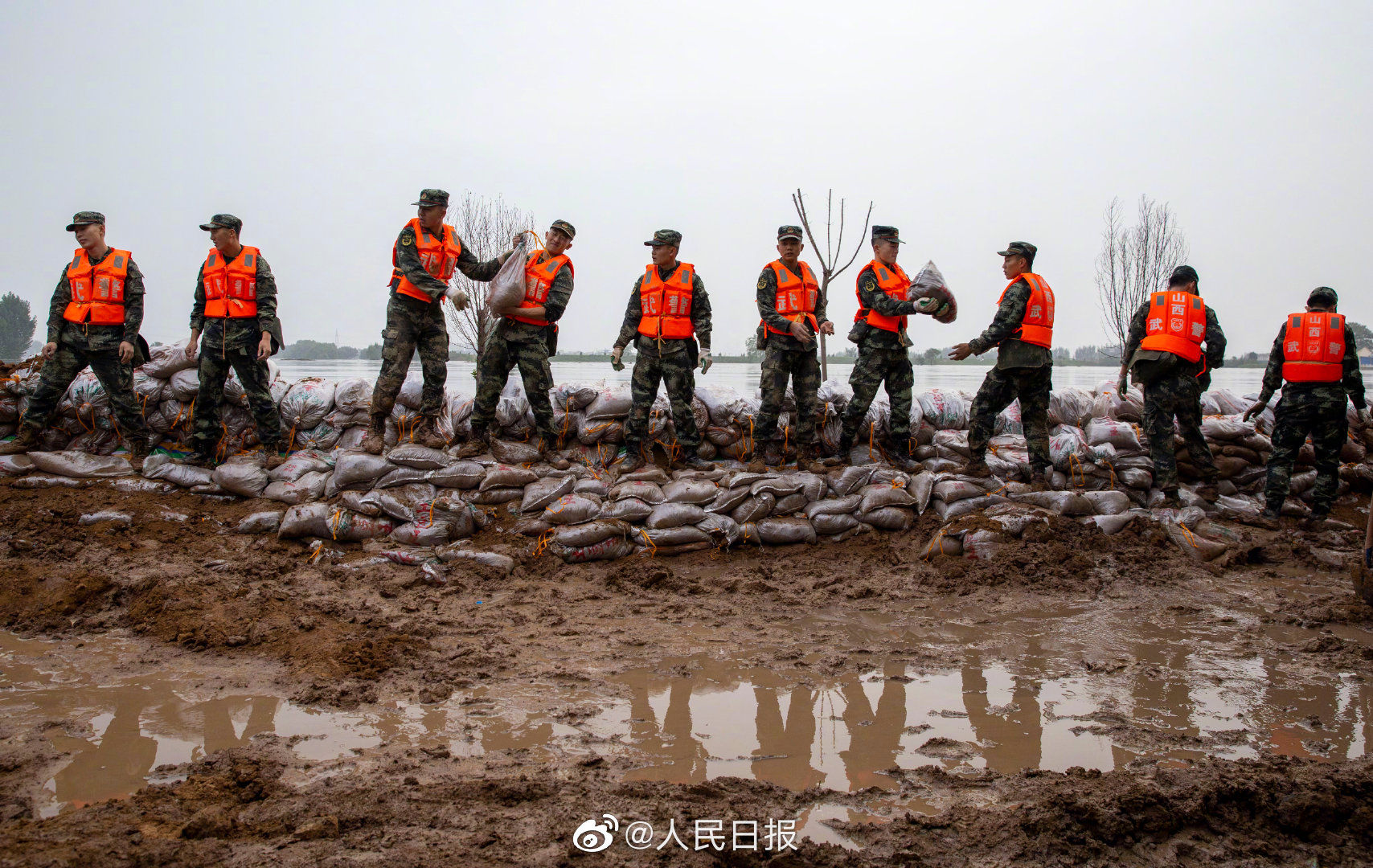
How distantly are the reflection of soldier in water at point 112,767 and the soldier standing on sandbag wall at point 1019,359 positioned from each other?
4930mm

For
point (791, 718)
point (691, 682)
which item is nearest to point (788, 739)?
point (791, 718)

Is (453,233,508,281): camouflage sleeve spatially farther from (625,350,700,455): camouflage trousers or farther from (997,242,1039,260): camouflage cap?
(997,242,1039,260): camouflage cap

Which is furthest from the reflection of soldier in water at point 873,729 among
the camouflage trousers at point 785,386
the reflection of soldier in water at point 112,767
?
the camouflage trousers at point 785,386

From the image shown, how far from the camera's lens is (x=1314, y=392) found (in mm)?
5613

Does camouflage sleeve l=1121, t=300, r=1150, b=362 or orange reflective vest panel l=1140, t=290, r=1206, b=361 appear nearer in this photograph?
orange reflective vest panel l=1140, t=290, r=1206, b=361

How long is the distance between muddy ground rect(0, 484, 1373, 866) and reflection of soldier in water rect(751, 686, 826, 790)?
0.02m

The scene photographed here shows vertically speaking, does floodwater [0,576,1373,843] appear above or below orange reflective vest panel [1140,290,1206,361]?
below

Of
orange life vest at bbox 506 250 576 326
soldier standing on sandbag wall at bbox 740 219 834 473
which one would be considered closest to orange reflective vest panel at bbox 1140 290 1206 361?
soldier standing on sandbag wall at bbox 740 219 834 473

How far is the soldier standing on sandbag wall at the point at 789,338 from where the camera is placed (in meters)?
5.66

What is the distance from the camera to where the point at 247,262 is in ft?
18.4

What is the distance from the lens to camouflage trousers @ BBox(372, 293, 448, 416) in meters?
5.50

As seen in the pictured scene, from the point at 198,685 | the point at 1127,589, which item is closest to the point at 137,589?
the point at 198,685

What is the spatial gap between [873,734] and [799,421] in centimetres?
332

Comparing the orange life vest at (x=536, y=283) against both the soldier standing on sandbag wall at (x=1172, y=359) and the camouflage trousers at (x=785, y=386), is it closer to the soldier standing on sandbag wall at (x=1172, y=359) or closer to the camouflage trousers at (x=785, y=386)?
the camouflage trousers at (x=785, y=386)
